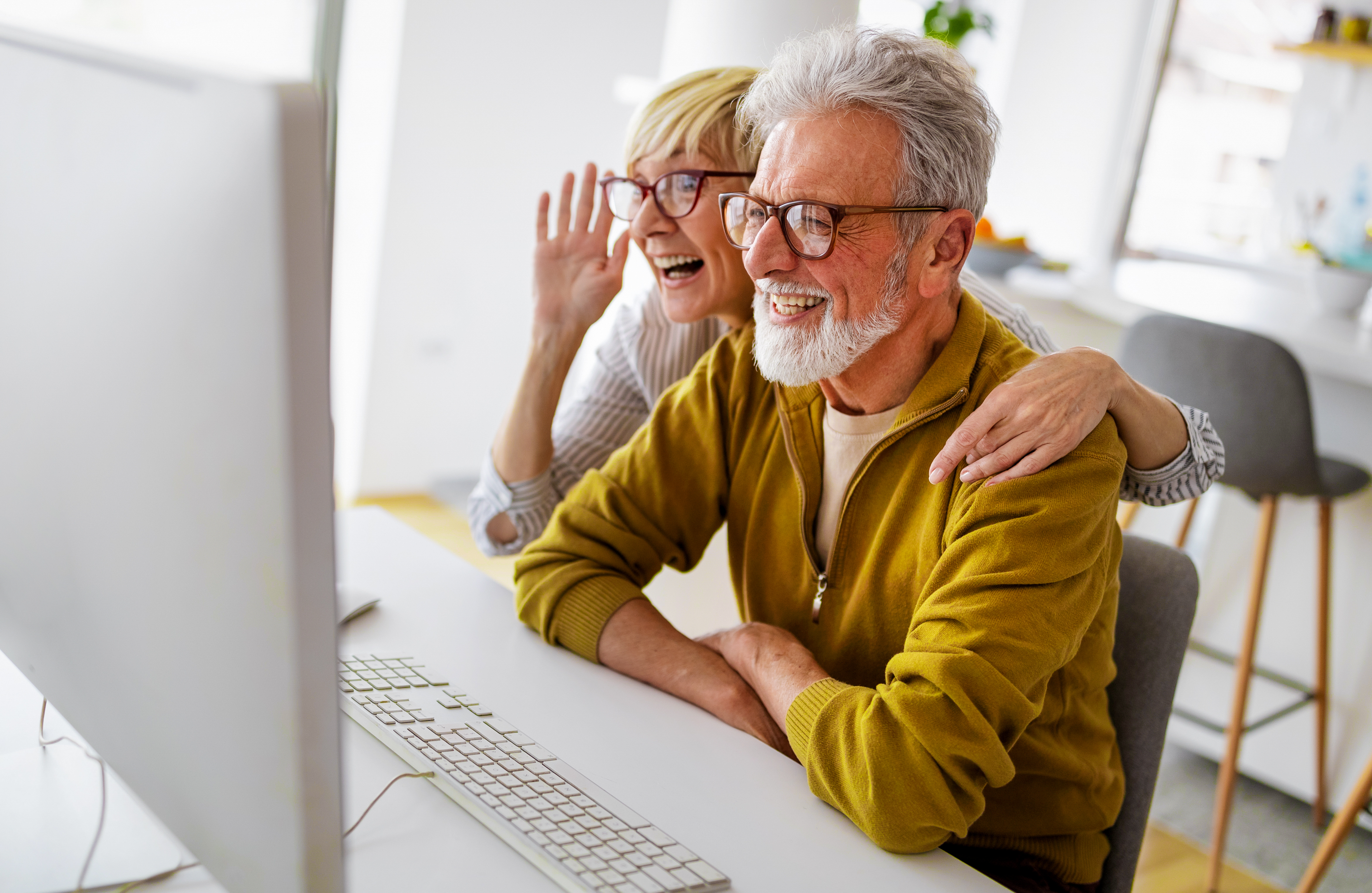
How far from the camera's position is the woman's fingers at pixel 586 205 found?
1665 millimetres

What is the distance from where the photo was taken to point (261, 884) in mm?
582

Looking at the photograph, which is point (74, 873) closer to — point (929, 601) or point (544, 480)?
point (929, 601)

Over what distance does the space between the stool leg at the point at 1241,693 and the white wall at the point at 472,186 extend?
253 centimetres

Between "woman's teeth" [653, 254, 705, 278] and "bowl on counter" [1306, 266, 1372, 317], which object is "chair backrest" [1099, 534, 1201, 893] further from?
"bowl on counter" [1306, 266, 1372, 317]

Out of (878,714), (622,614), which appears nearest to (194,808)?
(878,714)

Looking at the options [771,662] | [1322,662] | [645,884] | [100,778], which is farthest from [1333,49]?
[100,778]

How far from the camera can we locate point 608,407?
5.73 ft

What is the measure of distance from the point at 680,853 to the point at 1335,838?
1.79 metres

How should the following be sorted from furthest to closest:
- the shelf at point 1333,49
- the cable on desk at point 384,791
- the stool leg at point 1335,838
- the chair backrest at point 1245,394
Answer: the shelf at point 1333,49 < the chair backrest at point 1245,394 < the stool leg at point 1335,838 < the cable on desk at point 384,791

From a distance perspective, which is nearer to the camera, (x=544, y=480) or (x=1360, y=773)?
(x=544, y=480)

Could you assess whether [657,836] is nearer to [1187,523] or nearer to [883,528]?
[883,528]

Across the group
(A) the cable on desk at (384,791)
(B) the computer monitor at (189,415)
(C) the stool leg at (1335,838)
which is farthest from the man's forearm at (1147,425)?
(C) the stool leg at (1335,838)

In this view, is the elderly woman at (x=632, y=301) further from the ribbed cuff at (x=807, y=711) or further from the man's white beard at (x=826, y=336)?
the ribbed cuff at (x=807, y=711)

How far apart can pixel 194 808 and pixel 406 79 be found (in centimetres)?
332
